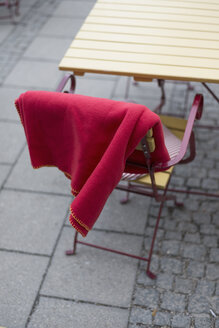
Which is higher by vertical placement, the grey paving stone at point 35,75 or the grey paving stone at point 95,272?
the grey paving stone at point 35,75

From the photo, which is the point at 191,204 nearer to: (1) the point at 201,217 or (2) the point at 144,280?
(1) the point at 201,217

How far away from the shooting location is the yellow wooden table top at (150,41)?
278 centimetres

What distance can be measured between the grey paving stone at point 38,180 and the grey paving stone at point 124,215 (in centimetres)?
38

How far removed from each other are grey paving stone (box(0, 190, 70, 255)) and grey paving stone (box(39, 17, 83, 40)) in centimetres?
295

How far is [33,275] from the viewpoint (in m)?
3.05

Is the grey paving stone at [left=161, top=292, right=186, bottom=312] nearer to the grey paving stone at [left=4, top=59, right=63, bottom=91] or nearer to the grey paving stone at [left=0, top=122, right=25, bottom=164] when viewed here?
the grey paving stone at [left=0, top=122, right=25, bottom=164]

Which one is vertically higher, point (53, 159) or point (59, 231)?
point (53, 159)

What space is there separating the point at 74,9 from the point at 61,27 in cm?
65

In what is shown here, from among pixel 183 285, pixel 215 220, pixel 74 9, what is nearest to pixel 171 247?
pixel 183 285

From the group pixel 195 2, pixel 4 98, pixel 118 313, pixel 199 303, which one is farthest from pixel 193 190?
pixel 4 98

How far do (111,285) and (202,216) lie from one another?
2.98 ft

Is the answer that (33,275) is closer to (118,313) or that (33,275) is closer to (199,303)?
(118,313)

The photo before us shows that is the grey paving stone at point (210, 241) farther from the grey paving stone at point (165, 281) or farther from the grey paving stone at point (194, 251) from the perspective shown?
the grey paving stone at point (165, 281)

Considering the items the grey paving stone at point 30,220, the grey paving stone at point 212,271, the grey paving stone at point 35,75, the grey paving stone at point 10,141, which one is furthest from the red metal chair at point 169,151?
the grey paving stone at point 35,75
